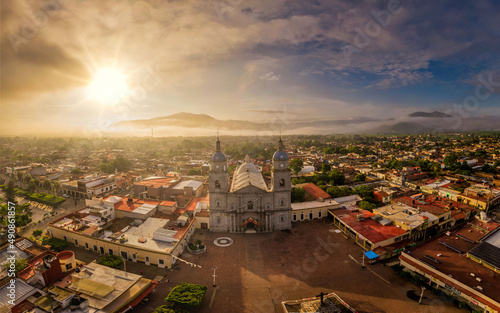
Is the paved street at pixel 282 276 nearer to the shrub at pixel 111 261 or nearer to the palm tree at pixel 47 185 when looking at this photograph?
the shrub at pixel 111 261

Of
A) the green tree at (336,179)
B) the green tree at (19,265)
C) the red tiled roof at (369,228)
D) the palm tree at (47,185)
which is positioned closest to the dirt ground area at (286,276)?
the red tiled roof at (369,228)

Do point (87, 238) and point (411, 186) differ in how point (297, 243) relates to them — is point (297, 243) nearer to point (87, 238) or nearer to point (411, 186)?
point (87, 238)

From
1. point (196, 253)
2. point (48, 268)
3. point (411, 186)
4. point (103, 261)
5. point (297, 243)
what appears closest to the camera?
point (48, 268)

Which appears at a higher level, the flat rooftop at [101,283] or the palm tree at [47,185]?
the palm tree at [47,185]

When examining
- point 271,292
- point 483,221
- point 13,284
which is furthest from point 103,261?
point 483,221

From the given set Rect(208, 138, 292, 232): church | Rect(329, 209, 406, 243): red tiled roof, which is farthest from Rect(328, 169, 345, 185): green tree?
Rect(208, 138, 292, 232): church
